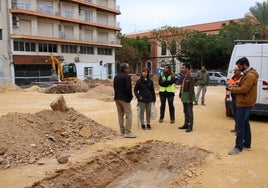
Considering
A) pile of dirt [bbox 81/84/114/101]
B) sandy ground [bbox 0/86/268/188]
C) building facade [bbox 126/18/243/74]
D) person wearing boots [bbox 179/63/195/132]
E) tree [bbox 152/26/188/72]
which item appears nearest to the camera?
sandy ground [bbox 0/86/268/188]

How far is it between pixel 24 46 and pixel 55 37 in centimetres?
464

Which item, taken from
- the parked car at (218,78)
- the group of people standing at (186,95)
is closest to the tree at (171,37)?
the parked car at (218,78)

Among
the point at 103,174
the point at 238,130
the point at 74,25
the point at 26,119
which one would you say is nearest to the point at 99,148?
the point at 103,174

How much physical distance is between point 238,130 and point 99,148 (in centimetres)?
288

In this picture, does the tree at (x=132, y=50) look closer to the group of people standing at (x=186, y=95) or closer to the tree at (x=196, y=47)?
the tree at (x=196, y=47)

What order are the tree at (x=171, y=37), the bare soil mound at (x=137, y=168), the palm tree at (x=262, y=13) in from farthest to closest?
1. the tree at (x=171, y=37)
2. the palm tree at (x=262, y=13)
3. the bare soil mound at (x=137, y=168)

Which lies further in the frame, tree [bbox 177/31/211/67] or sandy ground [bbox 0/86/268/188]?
tree [bbox 177/31/211/67]

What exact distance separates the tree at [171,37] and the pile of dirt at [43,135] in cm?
4552

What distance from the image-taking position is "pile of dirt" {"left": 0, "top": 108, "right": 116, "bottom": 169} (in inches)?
253

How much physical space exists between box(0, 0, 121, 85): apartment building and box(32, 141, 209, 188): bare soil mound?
91.6 ft

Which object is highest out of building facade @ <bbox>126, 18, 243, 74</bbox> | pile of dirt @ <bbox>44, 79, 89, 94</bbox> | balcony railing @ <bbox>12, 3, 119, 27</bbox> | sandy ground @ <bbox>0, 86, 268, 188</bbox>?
balcony railing @ <bbox>12, 3, 119, 27</bbox>

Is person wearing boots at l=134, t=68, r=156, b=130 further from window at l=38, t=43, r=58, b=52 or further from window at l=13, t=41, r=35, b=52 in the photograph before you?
window at l=38, t=43, r=58, b=52

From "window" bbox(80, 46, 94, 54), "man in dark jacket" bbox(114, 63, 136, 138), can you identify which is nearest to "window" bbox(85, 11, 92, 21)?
"window" bbox(80, 46, 94, 54)

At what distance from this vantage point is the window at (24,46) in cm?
3583
